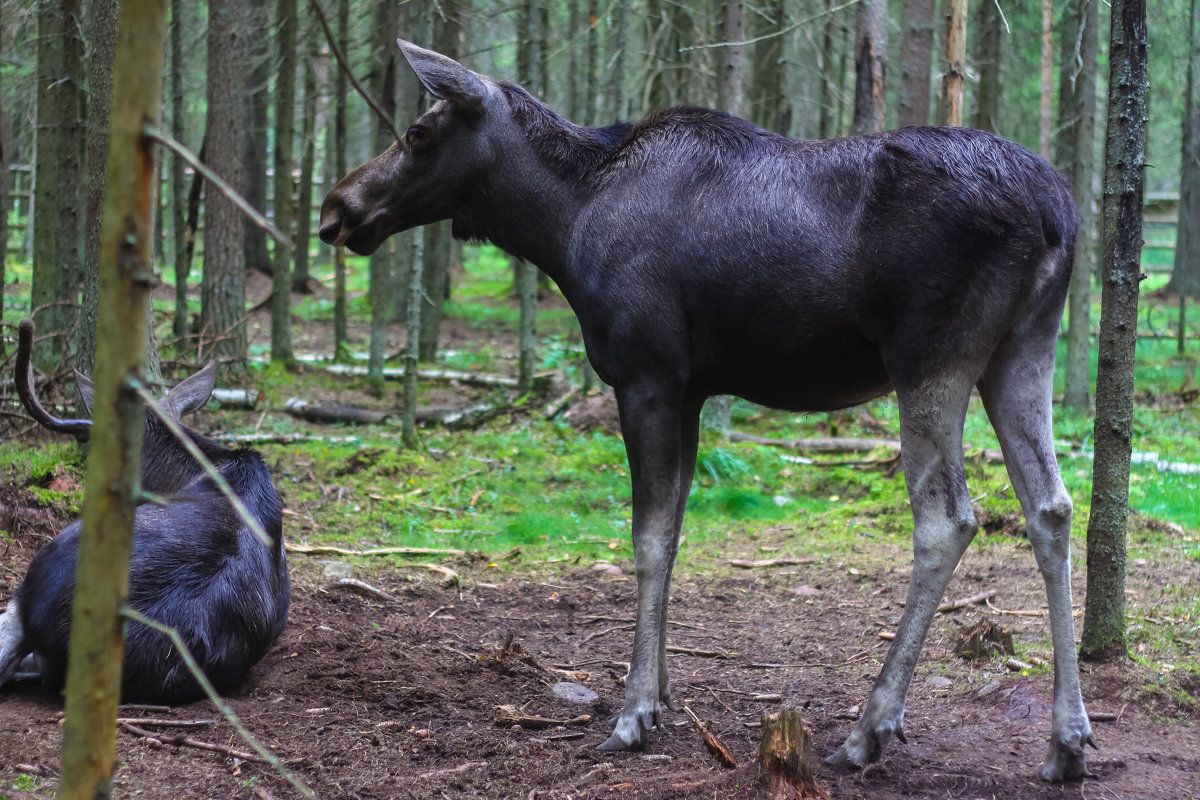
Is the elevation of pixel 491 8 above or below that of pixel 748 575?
above

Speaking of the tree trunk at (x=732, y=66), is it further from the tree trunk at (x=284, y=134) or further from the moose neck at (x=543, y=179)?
the tree trunk at (x=284, y=134)

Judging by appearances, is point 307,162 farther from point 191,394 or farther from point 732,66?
point 191,394

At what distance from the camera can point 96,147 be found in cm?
733

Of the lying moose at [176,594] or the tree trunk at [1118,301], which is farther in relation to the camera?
the tree trunk at [1118,301]

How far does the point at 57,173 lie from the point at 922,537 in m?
10.6

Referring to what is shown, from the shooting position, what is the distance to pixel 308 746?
169 inches

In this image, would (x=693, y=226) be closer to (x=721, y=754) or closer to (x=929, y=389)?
(x=929, y=389)

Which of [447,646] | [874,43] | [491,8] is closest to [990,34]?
[874,43]

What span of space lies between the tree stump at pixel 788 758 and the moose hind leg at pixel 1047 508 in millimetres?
1096

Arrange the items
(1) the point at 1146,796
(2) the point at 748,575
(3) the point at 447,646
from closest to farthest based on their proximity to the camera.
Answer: (1) the point at 1146,796 < (3) the point at 447,646 < (2) the point at 748,575

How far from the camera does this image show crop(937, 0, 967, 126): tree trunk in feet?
29.6

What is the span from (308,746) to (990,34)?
51.3ft

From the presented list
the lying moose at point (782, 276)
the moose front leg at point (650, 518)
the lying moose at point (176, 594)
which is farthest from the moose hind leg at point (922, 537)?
the lying moose at point (176, 594)

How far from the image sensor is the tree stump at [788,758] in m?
3.59
